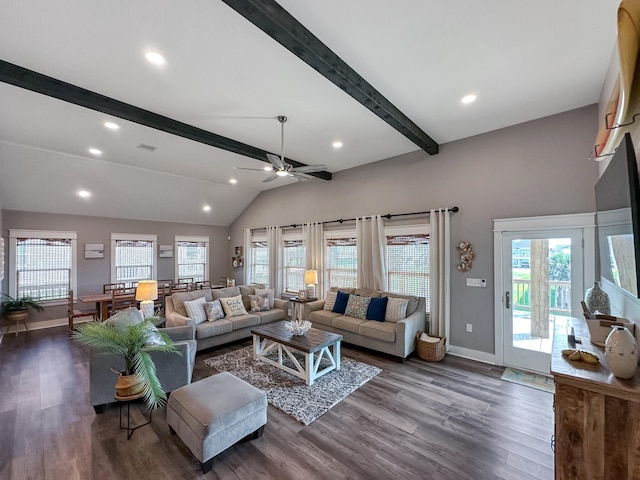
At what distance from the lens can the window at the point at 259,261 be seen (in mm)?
7804

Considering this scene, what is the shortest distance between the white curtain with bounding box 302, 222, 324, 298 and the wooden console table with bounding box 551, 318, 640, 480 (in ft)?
15.8

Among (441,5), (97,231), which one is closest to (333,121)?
(441,5)

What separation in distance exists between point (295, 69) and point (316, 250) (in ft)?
13.4

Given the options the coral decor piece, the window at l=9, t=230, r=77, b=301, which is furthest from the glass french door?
the window at l=9, t=230, r=77, b=301

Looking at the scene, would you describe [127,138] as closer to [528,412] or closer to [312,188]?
[312,188]

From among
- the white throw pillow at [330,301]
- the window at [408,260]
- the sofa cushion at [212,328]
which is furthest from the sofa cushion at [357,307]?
the sofa cushion at [212,328]

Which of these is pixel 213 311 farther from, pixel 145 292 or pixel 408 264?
pixel 408 264

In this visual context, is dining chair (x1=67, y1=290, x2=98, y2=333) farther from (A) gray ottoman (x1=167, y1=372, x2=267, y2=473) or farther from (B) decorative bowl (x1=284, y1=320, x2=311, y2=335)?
(A) gray ottoman (x1=167, y1=372, x2=267, y2=473)

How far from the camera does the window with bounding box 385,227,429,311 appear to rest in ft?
15.4

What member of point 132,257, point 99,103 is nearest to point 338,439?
point 99,103

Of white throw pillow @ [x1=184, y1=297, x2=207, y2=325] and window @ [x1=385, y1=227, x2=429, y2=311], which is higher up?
window @ [x1=385, y1=227, x2=429, y2=311]

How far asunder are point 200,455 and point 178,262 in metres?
7.08

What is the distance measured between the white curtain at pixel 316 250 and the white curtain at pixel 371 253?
3.30 feet

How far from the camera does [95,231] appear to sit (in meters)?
6.79
